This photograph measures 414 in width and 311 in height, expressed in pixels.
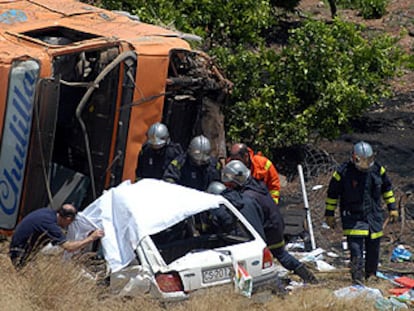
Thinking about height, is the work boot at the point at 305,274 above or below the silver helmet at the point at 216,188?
below

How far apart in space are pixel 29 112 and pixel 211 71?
8.49 feet

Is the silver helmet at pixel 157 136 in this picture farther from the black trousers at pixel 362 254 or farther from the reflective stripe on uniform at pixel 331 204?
the black trousers at pixel 362 254

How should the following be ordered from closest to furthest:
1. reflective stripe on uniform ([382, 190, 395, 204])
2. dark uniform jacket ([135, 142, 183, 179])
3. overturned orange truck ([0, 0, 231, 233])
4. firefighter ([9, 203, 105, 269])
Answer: firefighter ([9, 203, 105, 269]) < overturned orange truck ([0, 0, 231, 233]) < reflective stripe on uniform ([382, 190, 395, 204]) < dark uniform jacket ([135, 142, 183, 179])

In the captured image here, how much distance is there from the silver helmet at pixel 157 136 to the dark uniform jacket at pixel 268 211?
1256 millimetres

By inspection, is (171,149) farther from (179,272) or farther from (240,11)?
(240,11)

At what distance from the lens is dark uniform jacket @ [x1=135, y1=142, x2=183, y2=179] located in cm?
1003

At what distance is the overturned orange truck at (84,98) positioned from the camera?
9.30 metres


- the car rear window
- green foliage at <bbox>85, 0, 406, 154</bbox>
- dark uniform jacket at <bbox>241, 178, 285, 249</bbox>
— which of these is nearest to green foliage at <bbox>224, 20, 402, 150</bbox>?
green foliage at <bbox>85, 0, 406, 154</bbox>

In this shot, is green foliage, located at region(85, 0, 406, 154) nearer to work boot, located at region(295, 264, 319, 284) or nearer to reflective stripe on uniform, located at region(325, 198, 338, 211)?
reflective stripe on uniform, located at region(325, 198, 338, 211)

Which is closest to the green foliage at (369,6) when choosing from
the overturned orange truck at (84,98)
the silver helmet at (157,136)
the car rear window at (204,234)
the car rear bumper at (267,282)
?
the overturned orange truck at (84,98)

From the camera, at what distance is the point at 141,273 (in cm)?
755

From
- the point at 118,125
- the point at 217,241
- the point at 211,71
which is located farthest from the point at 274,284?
the point at 211,71

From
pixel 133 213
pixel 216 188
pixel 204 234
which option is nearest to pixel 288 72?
pixel 216 188

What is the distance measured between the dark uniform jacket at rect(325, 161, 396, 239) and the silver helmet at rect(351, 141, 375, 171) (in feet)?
0.30
